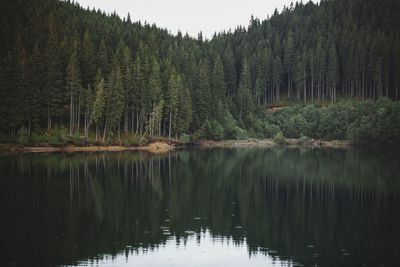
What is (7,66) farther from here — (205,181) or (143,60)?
(205,181)

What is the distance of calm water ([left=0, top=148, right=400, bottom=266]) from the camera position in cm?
1734

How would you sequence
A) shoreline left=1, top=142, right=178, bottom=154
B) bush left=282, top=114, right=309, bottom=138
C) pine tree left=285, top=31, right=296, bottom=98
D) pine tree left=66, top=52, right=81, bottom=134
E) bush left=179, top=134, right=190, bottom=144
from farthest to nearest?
pine tree left=285, top=31, right=296, bottom=98 → bush left=282, top=114, right=309, bottom=138 → bush left=179, top=134, right=190, bottom=144 → pine tree left=66, top=52, right=81, bottom=134 → shoreline left=1, top=142, right=178, bottom=154

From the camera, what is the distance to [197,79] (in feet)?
367

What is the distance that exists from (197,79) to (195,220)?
297 ft

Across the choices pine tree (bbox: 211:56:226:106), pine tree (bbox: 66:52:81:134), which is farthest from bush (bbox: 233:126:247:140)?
pine tree (bbox: 66:52:81:134)

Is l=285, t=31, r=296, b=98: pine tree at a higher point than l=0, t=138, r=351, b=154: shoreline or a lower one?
higher

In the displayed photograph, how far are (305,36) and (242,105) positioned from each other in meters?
53.9

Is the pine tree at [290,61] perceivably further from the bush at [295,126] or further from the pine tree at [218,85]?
the pine tree at [218,85]

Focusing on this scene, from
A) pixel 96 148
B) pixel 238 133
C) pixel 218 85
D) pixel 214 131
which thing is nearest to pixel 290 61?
pixel 218 85

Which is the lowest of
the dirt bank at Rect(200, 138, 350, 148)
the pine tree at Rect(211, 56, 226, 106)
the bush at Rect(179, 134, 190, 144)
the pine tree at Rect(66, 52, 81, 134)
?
the dirt bank at Rect(200, 138, 350, 148)

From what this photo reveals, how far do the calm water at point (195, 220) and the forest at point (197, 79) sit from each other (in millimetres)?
37064

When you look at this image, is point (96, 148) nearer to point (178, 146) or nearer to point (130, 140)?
point (130, 140)

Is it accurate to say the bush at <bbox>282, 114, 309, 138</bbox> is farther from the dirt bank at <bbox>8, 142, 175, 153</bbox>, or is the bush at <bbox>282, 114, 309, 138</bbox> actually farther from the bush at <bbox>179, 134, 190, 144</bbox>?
the dirt bank at <bbox>8, 142, 175, 153</bbox>

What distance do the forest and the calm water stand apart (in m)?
37.1
